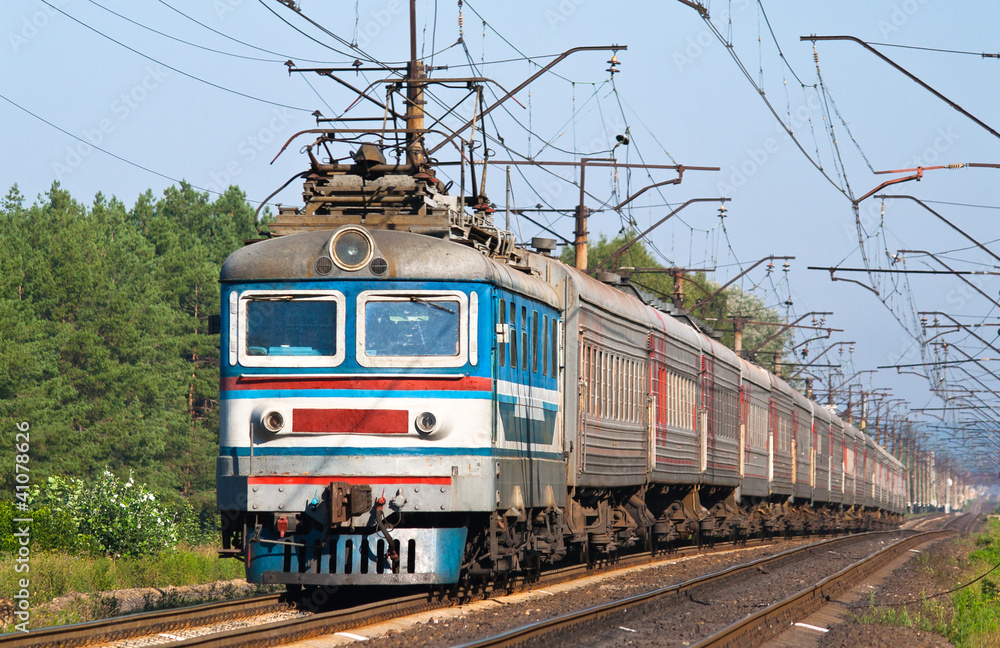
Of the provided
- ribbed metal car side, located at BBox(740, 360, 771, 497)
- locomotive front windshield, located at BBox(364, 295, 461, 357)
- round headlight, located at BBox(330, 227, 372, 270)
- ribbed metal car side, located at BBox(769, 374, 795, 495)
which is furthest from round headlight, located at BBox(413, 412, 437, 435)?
ribbed metal car side, located at BBox(769, 374, 795, 495)

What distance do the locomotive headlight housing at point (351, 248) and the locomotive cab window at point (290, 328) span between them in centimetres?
30

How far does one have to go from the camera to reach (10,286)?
→ 41688 mm

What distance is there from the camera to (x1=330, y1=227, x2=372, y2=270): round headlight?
1142 cm

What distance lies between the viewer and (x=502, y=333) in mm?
11875

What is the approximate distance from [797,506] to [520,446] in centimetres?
2435

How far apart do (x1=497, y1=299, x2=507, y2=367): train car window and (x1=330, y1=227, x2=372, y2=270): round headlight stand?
52.9 inches

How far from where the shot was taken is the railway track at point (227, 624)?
8789 millimetres

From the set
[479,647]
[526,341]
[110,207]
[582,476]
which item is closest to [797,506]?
[582,476]

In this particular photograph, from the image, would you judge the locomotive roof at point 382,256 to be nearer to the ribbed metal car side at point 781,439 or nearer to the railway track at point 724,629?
the railway track at point 724,629

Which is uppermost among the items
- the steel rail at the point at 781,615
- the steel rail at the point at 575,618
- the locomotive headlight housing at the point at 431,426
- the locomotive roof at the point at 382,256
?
the locomotive roof at the point at 382,256

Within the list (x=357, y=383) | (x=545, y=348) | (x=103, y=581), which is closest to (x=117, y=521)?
(x=103, y=581)

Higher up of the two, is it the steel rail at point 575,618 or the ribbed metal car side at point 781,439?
the ribbed metal car side at point 781,439

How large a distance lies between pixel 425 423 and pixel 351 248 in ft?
5.61

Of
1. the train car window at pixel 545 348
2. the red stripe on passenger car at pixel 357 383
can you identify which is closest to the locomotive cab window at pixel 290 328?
the red stripe on passenger car at pixel 357 383
